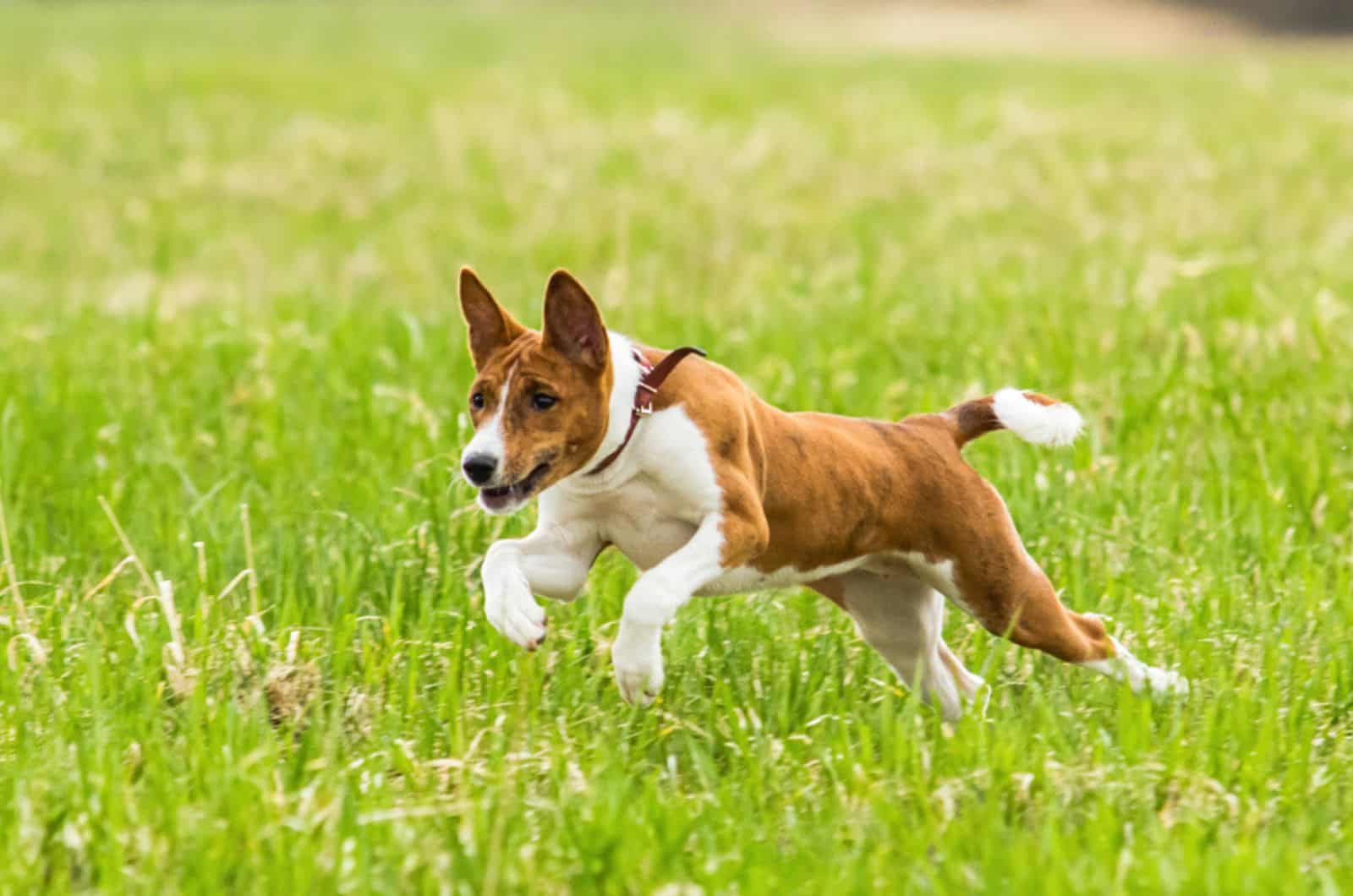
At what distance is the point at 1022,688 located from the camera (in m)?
4.82

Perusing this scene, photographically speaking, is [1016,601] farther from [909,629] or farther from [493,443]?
[493,443]

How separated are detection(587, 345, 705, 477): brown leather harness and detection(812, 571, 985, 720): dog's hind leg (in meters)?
0.88

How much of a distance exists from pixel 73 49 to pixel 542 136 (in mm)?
9915

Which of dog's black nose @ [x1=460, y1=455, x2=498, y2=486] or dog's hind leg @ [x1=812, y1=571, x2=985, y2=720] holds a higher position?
dog's black nose @ [x1=460, y1=455, x2=498, y2=486]

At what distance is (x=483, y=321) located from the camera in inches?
162

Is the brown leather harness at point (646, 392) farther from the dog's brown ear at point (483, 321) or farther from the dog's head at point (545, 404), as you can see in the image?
the dog's brown ear at point (483, 321)

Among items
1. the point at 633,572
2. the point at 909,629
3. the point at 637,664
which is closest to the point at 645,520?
the point at 637,664

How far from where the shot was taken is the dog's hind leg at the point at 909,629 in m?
4.65

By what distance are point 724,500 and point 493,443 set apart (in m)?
0.52

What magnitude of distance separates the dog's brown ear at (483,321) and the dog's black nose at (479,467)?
34cm

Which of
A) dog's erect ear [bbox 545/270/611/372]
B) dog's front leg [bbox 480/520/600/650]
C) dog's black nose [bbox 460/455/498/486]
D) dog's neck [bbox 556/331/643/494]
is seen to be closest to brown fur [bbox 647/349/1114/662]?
dog's neck [bbox 556/331/643/494]

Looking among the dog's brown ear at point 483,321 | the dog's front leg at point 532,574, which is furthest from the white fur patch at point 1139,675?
the dog's brown ear at point 483,321

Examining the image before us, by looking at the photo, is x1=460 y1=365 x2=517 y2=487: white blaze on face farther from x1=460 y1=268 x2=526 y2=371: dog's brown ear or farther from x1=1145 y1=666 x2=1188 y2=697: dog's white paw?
x1=1145 y1=666 x2=1188 y2=697: dog's white paw

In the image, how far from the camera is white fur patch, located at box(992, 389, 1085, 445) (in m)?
4.52
